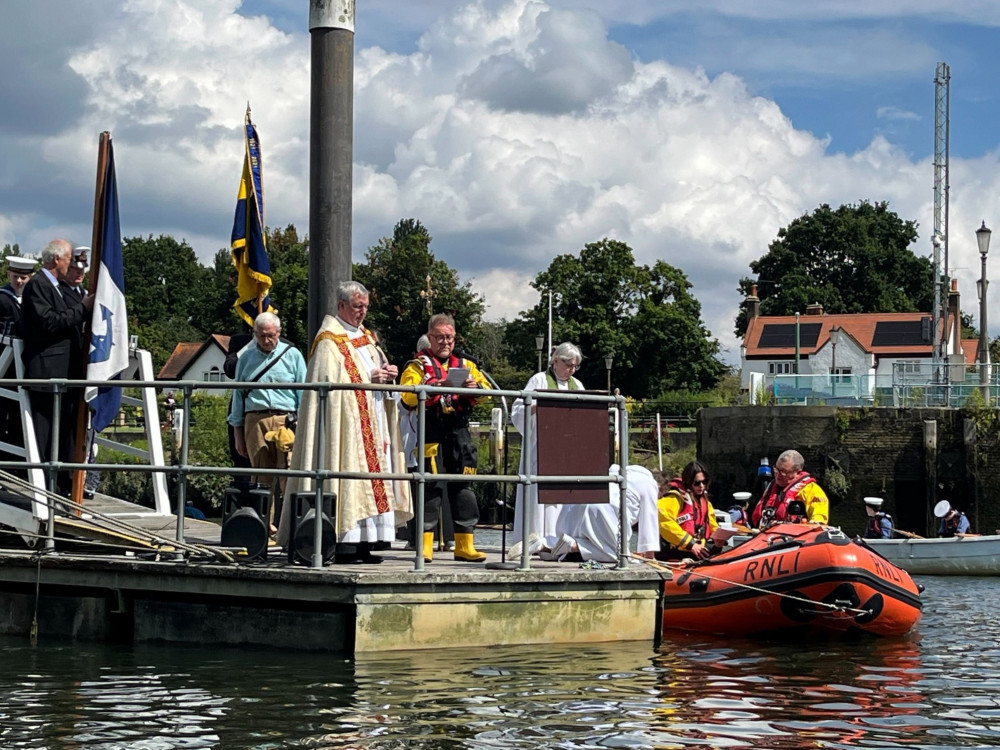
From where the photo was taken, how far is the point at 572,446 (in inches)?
360

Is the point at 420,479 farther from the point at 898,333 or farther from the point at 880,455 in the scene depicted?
the point at 898,333

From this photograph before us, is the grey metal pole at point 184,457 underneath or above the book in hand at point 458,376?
underneath

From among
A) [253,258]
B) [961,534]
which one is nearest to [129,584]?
[253,258]

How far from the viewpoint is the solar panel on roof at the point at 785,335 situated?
78.8 m

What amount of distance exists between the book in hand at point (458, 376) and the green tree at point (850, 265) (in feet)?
240

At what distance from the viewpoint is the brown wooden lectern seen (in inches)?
355

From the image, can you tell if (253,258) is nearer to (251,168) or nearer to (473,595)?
(251,168)

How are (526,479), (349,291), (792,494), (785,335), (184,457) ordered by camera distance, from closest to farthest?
(526,479) < (184,457) < (349,291) < (792,494) < (785,335)

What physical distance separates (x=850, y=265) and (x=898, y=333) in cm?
580

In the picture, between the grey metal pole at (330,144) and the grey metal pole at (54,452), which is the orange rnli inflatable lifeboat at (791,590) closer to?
the grey metal pole at (330,144)

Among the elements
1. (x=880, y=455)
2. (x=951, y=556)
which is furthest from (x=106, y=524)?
(x=880, y=455)

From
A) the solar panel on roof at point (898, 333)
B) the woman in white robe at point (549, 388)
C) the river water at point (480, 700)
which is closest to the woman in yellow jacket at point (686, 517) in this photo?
the woman in white robe at point (549, 388)

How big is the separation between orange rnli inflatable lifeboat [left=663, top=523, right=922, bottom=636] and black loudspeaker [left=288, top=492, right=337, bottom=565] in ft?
→ 13.0

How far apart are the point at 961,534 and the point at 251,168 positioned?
1755cm
